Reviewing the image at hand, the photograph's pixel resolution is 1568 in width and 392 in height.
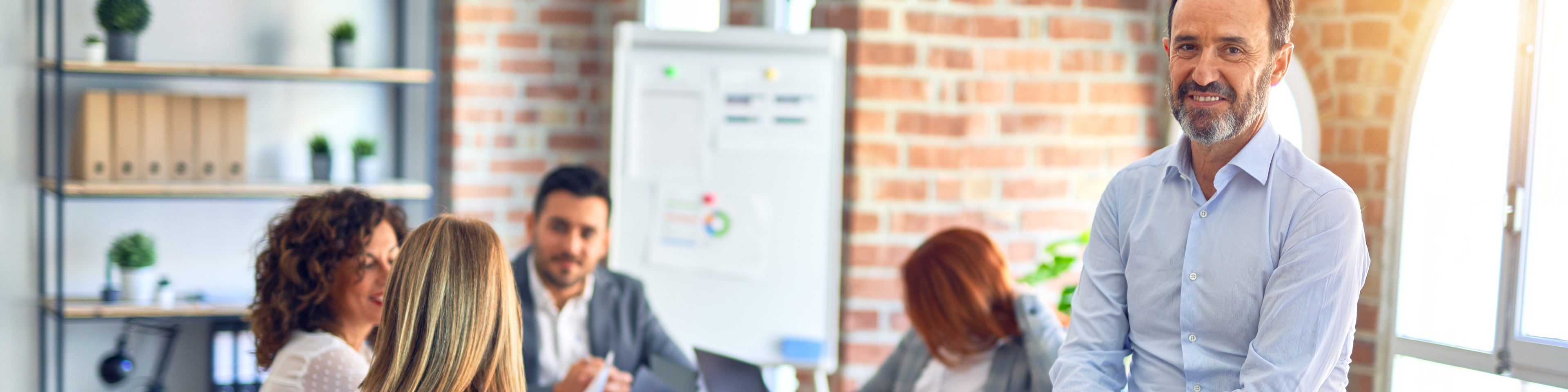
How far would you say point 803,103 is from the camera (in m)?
2.78

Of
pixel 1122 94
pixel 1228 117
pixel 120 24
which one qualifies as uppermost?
pixel 120 24

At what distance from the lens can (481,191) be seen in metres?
3.56

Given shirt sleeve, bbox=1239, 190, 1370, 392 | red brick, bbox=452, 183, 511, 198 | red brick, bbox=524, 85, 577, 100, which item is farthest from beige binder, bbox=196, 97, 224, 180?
shirt sleeve, bbox=1239, 190, 1370, 392

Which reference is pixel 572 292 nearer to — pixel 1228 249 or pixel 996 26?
pixel 996 26

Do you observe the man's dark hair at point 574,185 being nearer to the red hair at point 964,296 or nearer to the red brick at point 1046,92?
the red hair at point 964,296

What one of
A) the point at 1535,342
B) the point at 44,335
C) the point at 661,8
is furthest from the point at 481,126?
the point at 1535,342

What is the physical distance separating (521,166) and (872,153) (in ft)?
4.55

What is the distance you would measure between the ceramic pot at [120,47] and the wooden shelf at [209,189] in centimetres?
35

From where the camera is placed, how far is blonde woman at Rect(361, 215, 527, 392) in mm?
1337

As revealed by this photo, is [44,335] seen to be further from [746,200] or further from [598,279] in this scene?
[746,200]

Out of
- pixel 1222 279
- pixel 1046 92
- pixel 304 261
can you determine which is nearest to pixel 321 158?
pixel 304 261

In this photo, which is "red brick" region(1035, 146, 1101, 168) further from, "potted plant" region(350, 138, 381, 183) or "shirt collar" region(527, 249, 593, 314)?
"potted plant" region(350, 138, 381, 183)

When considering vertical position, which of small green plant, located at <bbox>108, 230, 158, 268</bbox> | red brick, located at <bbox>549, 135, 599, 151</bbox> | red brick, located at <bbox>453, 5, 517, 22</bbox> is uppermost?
red brick, located at <bbox>453, 5, 517, 22</bbox>

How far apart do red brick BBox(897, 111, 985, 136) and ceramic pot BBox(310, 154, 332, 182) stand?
5.86 feet
